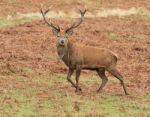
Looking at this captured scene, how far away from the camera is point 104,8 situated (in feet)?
134

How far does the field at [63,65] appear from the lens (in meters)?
15.6

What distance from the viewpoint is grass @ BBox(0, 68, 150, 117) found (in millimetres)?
14938

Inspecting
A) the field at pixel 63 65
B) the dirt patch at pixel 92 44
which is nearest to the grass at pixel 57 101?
the field at pixel 63 65

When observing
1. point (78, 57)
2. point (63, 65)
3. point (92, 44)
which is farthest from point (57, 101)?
point (92, 44)

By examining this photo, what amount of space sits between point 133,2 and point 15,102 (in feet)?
97.2

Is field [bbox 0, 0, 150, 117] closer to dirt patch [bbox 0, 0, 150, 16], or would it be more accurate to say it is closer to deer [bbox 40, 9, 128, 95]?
dirt patch [bbox 0, 0, 150, 16]

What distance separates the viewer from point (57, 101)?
16.2 meters

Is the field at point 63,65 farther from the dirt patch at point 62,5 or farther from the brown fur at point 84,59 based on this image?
the brown fur at point 84,59

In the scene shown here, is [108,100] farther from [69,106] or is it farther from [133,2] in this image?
[133,2]

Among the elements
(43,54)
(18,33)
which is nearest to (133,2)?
(18,33)

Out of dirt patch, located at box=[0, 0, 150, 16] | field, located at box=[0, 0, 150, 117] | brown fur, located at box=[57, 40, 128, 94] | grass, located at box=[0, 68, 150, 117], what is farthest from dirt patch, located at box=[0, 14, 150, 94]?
dirt patch, located at box=[0, 0, 150, 16]

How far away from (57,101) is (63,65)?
669cm

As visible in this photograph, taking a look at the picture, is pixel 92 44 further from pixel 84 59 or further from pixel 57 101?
pixel 57 101

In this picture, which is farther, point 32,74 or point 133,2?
point 133,2
